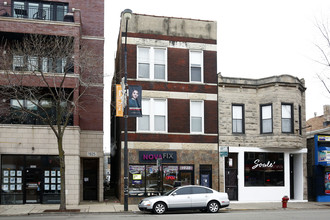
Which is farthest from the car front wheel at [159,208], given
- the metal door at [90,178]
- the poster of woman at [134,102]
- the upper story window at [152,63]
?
the metal door at [90,178]

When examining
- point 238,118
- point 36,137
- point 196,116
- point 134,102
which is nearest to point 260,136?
point 238,118

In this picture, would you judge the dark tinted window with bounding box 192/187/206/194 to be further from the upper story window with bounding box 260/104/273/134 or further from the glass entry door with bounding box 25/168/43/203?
the glass entry door with bounding box 25/168/43/203

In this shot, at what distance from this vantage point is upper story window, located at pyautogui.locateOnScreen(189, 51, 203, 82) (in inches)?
1067

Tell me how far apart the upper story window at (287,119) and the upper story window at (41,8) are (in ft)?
52.7

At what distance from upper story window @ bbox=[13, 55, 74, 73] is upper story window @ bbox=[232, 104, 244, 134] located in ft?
36.8

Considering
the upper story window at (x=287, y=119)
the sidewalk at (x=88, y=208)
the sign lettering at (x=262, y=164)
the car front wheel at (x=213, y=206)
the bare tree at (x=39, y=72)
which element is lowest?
the sidewalk at (x=88, y=208)

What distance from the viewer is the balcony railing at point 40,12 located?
25906mm

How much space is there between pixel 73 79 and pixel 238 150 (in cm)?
1155

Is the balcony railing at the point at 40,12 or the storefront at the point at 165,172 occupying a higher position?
the balcony railing at the point at 40,12

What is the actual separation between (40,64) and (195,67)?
397 inches

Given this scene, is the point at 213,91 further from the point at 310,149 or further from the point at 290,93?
the point at 310,149

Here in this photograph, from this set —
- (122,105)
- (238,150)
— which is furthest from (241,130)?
(122,105)

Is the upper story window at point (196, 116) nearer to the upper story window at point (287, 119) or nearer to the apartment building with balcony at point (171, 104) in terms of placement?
the apartment building with balcony at point (171, 104)

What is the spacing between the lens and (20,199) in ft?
77.9
